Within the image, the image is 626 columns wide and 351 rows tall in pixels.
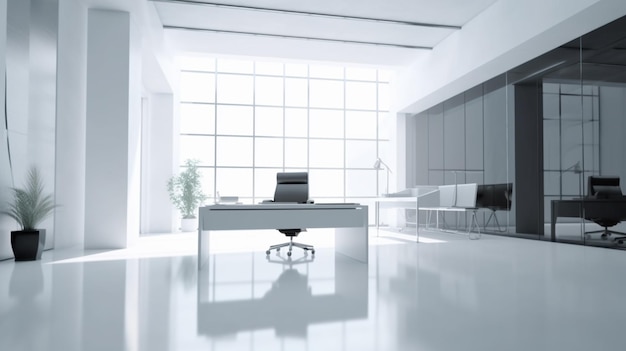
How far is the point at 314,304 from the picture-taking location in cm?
280

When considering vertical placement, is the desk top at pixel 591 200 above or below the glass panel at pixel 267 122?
below

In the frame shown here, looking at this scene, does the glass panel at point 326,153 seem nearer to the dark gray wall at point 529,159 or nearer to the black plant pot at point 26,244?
the dark gray wall at point 529,159

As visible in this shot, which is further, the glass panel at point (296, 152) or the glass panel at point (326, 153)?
the glass panel at point (326, 153)

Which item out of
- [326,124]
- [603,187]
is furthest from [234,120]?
[603,187]

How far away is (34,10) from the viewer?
5.47m

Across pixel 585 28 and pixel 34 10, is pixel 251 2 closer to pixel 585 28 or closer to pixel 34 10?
pixel 34 10

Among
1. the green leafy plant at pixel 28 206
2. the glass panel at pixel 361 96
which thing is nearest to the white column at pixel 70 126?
the green leafy plant at pixel 28 206

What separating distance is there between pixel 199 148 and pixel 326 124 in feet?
12.1

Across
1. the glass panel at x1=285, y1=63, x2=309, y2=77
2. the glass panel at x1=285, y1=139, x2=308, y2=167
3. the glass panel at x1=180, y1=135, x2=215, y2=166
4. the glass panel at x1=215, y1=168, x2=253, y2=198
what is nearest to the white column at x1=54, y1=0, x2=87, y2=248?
the glass panel at x1=180, y1=135, x2=215, y2=166

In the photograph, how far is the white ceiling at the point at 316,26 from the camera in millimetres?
7203

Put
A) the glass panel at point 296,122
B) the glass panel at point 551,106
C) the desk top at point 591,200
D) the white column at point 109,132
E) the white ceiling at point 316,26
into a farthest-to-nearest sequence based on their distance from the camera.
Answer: the glass panel at point 296,122, the white ceiling at point 316,26, the glass panel at point 551,106, the white column at point 109,132, the desk top at point 591,200

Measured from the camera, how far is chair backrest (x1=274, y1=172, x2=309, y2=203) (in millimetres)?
5707

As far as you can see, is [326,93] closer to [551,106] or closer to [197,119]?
[197,119]

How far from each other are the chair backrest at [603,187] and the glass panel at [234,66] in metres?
8.69
